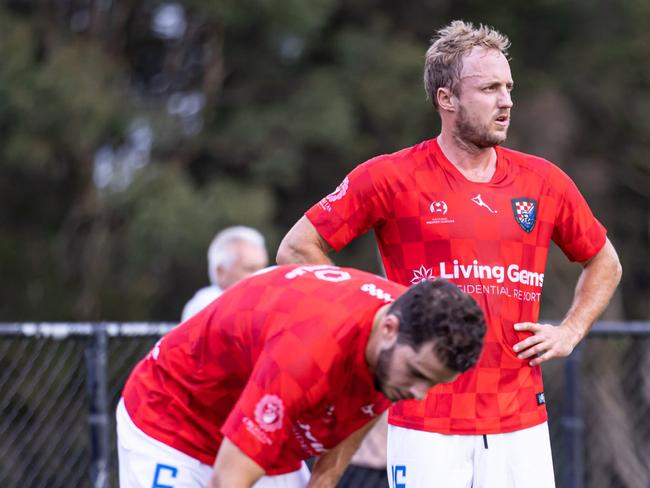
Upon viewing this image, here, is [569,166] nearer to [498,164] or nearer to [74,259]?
[74,259]

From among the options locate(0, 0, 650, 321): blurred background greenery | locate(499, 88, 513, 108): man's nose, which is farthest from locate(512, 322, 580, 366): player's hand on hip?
locate(0, 0, 650, 321): blurred background greenery

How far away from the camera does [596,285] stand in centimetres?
412

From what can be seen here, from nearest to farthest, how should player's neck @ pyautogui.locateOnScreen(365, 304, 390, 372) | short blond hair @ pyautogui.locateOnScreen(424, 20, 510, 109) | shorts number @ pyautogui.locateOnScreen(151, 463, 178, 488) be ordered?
1. player's neck @ pyautogui.locateOnScreen(365, 304, 390, 372)
2. shorts number @ pyautogui.locateOnScreen(151, 463, 178, 488)
3. short blond hair @ pyautogui.locateOnScreen(424, 20, 510, 109)

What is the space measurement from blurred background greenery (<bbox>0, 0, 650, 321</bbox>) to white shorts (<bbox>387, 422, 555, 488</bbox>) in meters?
13.6

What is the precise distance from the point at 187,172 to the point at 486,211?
53.2 feet

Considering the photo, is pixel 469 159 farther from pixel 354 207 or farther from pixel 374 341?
pixel 374 341

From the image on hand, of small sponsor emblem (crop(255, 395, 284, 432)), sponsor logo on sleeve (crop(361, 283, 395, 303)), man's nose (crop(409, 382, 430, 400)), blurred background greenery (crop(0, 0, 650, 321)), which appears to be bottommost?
small sponsor emblem (crop(255, 395, 284, 432))

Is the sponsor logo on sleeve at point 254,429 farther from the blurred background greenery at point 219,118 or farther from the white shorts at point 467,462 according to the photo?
the blurred background greenery at point 219,118

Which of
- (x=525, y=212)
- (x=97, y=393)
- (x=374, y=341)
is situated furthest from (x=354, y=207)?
(x=97, y=393)

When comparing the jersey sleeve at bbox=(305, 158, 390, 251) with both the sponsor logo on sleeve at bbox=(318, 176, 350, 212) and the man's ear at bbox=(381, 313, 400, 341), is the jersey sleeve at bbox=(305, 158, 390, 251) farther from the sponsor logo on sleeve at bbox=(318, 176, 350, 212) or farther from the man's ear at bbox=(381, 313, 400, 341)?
the man's ear at bbox=(381, 313, 400, 341)

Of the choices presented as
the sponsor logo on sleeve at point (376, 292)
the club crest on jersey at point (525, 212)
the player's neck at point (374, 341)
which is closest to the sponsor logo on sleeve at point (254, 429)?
the player's neck at point (374, 341)

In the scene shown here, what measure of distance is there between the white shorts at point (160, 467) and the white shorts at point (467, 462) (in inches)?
21.3

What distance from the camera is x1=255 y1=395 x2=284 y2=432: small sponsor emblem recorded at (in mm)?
2840

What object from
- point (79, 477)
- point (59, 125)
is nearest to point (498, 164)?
point (79, 477)
